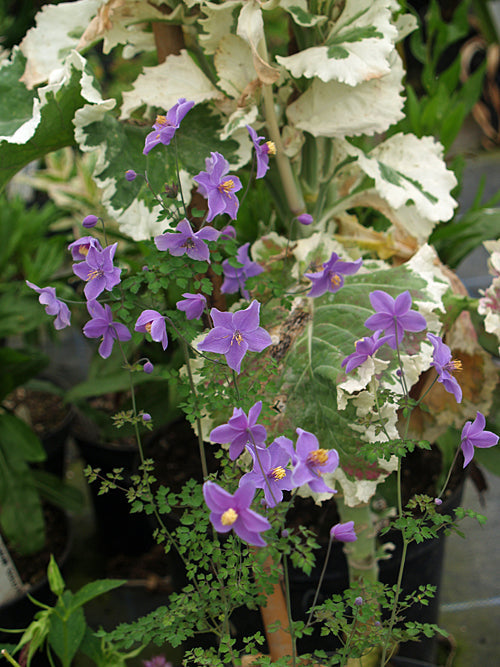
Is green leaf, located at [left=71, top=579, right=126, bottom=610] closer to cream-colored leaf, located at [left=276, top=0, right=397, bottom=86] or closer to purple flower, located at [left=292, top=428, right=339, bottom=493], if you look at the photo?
purple flower, located at [left=292, top=428, right=339, bottom=493]

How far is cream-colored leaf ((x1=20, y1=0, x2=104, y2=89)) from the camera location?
0.95 m

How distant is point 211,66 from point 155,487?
69 centimetres

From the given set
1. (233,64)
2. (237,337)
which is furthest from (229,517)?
(233,64)

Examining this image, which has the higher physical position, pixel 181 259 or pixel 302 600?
pixel 181 259

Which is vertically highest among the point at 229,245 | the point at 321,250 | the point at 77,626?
the point at 229,245

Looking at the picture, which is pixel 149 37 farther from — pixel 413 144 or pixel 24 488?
pixel 24 488

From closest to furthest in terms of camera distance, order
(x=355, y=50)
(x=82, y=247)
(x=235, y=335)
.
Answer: (x=235, y=335), (x=82, y=247), (x=355, y=50)

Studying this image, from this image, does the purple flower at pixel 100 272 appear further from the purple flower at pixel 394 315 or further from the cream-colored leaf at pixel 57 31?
the cream-colored leaf at pixel 57 31

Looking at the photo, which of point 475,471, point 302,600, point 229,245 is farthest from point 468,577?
point 229,245

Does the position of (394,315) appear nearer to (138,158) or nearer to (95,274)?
(95,274)

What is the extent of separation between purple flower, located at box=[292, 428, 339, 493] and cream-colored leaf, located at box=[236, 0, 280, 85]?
0.45 m

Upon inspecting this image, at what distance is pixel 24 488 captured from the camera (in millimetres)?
1239

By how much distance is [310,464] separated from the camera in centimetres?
52

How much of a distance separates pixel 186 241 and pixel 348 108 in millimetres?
357
